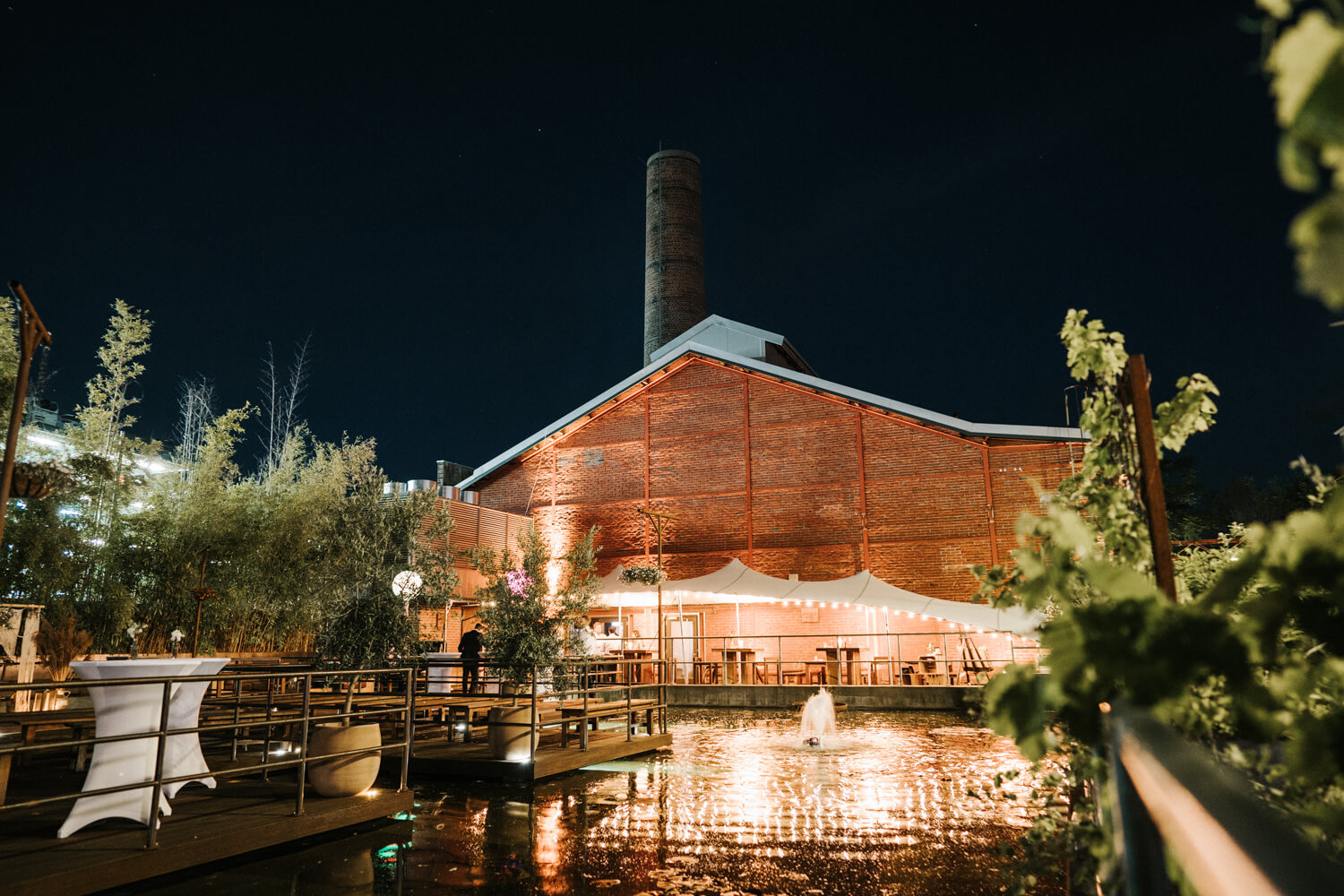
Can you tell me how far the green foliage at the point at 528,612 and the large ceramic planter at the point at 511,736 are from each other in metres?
1.83

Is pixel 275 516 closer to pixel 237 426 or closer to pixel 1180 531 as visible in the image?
pixel 237 426

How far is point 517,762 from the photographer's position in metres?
8.10

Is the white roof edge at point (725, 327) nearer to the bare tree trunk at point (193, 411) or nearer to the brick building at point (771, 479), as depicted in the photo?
the brick building at point (771, 479)

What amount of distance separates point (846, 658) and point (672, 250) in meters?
22.5

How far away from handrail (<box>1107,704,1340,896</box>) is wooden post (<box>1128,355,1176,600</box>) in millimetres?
1645

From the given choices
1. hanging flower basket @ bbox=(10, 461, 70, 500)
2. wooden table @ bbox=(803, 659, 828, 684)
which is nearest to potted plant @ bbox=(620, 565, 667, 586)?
wooden table @ bbox=(803, 659, 828, 684)

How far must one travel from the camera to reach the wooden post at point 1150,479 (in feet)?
7.88

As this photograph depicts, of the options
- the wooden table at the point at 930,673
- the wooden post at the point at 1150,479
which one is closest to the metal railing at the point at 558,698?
the wooden post at the point at 1150,479

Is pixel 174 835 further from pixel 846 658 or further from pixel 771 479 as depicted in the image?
pixel 771 479

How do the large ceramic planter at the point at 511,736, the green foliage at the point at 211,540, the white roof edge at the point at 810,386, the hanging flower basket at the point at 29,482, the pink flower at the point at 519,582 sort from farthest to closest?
the white roof edge at the point at 810,386, the green foliage at the point at 211,540, the pink flower at the point at 519,582, the hanging flower basket at the point at 29,482, the large ceramic planter at the point at 511,736

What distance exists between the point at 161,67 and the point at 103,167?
28.9 ft

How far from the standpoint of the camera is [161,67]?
1902 inches

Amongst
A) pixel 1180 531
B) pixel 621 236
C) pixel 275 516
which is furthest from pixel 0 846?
pixel 621 236

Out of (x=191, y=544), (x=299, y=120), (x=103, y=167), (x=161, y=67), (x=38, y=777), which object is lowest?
(x=38, y=777)
